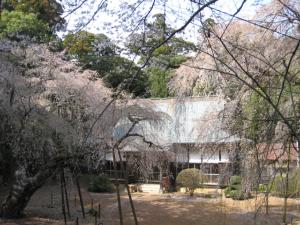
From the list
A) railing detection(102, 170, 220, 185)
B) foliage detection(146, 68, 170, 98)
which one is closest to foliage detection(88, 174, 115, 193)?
railing detection(102, 170, 220, 185)

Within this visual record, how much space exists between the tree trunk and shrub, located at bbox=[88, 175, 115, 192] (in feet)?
27.2

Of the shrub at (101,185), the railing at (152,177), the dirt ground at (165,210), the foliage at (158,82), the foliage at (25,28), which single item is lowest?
the dirt ground at (165,210)

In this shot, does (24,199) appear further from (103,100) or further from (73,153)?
(103,100)

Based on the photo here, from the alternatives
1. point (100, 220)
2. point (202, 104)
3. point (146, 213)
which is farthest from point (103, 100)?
point (202, 104)

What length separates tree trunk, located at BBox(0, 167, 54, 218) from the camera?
13242 millimetres

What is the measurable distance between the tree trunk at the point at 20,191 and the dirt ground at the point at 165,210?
364 mm

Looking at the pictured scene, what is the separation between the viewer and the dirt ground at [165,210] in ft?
44.7

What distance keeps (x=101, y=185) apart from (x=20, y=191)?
889 centimetres

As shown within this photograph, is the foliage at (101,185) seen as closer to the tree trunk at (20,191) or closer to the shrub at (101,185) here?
the shrub at (101,185)

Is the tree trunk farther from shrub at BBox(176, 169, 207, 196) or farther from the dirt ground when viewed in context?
shrub at BBox(176, 169, 207, 196)

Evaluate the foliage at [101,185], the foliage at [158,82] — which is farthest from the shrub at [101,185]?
the foliage at [158,82]

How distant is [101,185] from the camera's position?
22.0 meters

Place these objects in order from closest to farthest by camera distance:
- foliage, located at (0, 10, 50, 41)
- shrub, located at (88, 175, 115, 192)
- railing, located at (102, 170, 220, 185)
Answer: foliage, located at (0, 10, 50, 41) < railing, located at (102, 170, 220, 185) < shrub, located at (88, 175, 115, 192)

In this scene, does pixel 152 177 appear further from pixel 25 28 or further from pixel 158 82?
pixel 25 28
